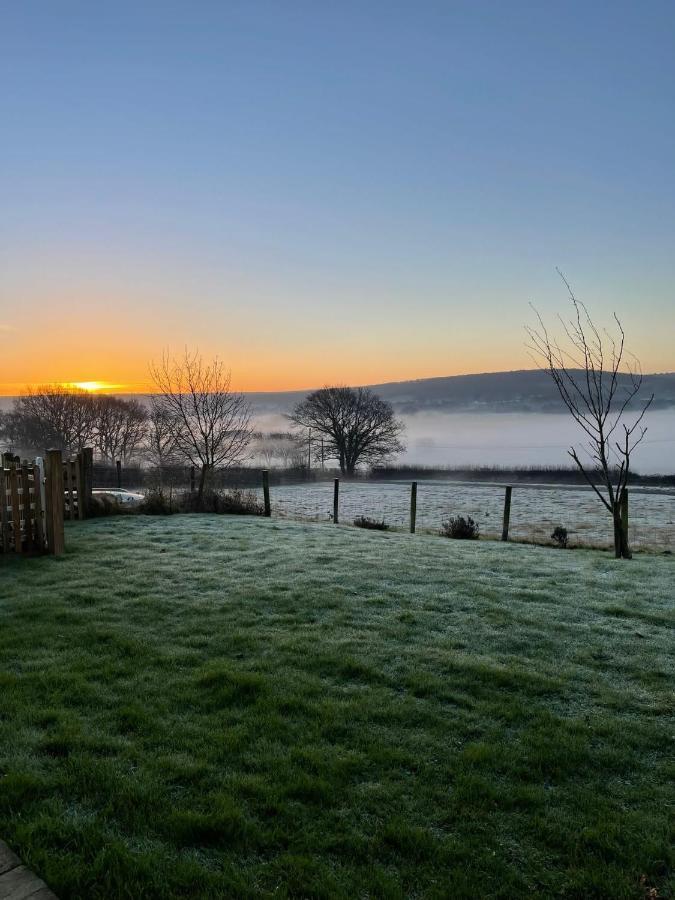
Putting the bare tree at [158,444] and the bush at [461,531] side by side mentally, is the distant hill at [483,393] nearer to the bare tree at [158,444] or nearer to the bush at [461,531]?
the bare tree at [158,444]

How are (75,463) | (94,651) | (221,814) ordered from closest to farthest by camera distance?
(221,814) → (94,651) → (75,463)

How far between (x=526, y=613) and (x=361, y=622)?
190 cm

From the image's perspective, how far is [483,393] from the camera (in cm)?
12381

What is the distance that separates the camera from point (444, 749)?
358cm

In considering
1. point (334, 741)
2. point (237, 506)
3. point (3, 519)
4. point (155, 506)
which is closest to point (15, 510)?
point (3, 519)

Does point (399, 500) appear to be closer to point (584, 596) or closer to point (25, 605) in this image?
point (584, 596)

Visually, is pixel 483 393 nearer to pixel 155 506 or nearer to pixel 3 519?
pixel 155 506

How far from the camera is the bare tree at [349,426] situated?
52938 millimetres

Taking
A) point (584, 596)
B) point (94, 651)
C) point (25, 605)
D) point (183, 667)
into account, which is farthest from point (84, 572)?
point (584, 596)

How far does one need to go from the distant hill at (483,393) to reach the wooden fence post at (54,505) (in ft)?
335

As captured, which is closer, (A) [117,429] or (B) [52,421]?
(B) [52,421]

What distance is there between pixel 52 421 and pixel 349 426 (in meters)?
25.3

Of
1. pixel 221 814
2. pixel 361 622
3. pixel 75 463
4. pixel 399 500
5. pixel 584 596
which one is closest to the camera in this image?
pixel 221 814

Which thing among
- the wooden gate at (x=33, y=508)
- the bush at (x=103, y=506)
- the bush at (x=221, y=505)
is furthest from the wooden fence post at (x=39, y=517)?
the bush at (x=221, y=505)
